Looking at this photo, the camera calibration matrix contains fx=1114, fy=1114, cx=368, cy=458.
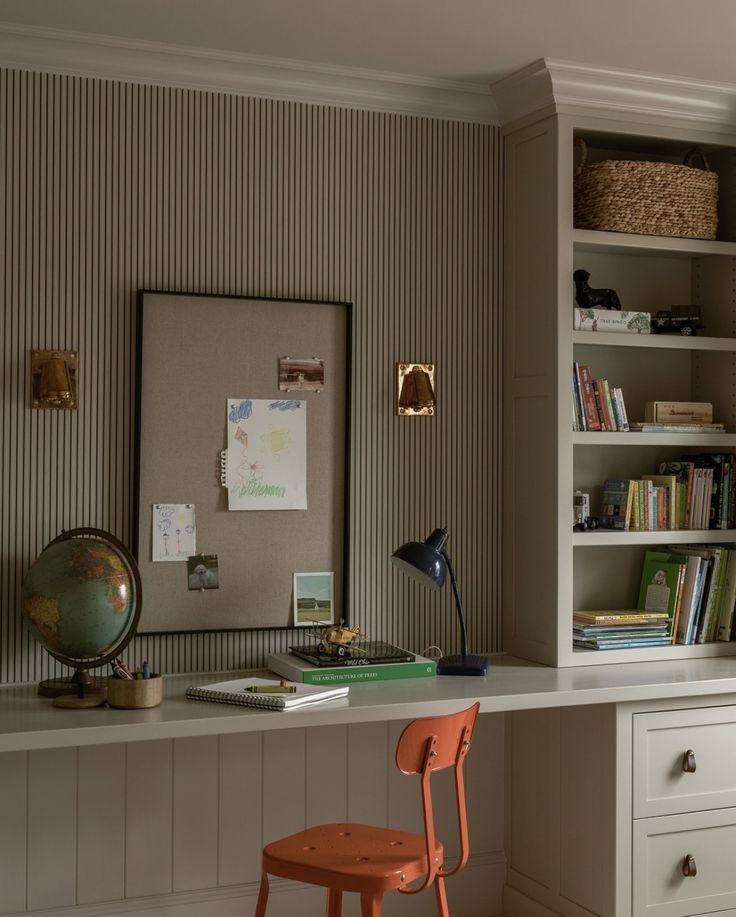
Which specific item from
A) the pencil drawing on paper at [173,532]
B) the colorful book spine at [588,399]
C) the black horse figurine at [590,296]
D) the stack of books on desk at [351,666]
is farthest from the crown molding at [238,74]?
the stack of books on desk at [351,666]

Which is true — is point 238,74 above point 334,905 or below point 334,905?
above

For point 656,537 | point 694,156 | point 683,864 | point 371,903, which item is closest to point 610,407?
point 656,537

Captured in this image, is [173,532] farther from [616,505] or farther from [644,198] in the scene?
[644,198]

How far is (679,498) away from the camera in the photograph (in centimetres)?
341

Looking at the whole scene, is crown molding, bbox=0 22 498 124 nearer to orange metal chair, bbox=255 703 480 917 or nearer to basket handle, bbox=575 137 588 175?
basket handle, bbox=575 137 588 175

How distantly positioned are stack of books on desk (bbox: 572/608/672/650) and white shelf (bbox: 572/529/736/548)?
8.5 inches

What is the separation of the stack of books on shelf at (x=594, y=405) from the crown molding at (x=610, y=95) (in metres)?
0.75

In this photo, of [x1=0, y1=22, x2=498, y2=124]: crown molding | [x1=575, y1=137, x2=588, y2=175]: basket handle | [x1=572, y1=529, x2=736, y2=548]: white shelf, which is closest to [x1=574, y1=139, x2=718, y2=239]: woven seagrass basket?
[x1=575, y1=137, x2=588, y2=175]: basket handle

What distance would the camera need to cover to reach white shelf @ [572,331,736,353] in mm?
3213

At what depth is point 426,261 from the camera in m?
3.36

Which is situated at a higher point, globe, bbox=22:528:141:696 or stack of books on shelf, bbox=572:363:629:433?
stack of books on shelf, bbox=572:363:629:433

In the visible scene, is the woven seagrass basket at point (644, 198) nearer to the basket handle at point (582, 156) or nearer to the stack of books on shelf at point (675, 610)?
the basket handle at point (582, 156)

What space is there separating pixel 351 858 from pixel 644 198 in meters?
2.01

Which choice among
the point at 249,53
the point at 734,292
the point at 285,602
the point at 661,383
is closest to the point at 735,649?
the point at 661,383
